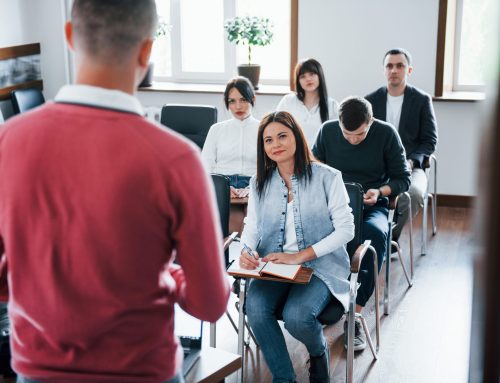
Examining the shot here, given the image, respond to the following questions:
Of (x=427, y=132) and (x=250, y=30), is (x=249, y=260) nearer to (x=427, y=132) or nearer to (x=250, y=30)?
(x=427, y=132)

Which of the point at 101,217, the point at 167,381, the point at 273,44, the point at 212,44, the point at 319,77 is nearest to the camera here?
the point at 101,217

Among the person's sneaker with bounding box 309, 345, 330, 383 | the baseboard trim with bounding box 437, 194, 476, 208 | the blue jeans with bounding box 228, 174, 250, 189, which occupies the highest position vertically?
the blue jeans with bounding box 228, 174, 250, 189

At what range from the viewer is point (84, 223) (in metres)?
1.05

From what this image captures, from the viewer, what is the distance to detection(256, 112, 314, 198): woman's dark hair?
9.57 feet

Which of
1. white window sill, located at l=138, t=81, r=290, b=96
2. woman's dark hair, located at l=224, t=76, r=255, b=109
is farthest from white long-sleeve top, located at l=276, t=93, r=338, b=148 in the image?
white window sill, located at l=138, t=81, r=290, b=96

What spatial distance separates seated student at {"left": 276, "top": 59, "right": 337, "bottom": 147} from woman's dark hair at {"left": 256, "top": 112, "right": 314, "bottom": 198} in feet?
6.11

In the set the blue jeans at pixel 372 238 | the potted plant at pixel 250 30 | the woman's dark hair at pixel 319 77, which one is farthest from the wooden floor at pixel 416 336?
the potted plant at pixel 250 30

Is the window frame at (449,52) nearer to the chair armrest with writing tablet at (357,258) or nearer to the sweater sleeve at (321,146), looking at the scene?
the sweater sleeve at (321,146)

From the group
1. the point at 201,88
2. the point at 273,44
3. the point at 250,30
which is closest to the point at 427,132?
the point at 250,30

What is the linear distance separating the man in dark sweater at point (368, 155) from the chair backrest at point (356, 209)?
1.46 feet

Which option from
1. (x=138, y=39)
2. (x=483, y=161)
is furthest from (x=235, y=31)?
(x=483, y=161)

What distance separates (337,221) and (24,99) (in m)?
4.52

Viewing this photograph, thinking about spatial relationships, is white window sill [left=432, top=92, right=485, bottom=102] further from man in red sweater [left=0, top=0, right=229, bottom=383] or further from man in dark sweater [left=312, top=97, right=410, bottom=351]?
man in red sweater [left=0, top=0, right=229, bottom=383]

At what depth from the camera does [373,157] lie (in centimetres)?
381
